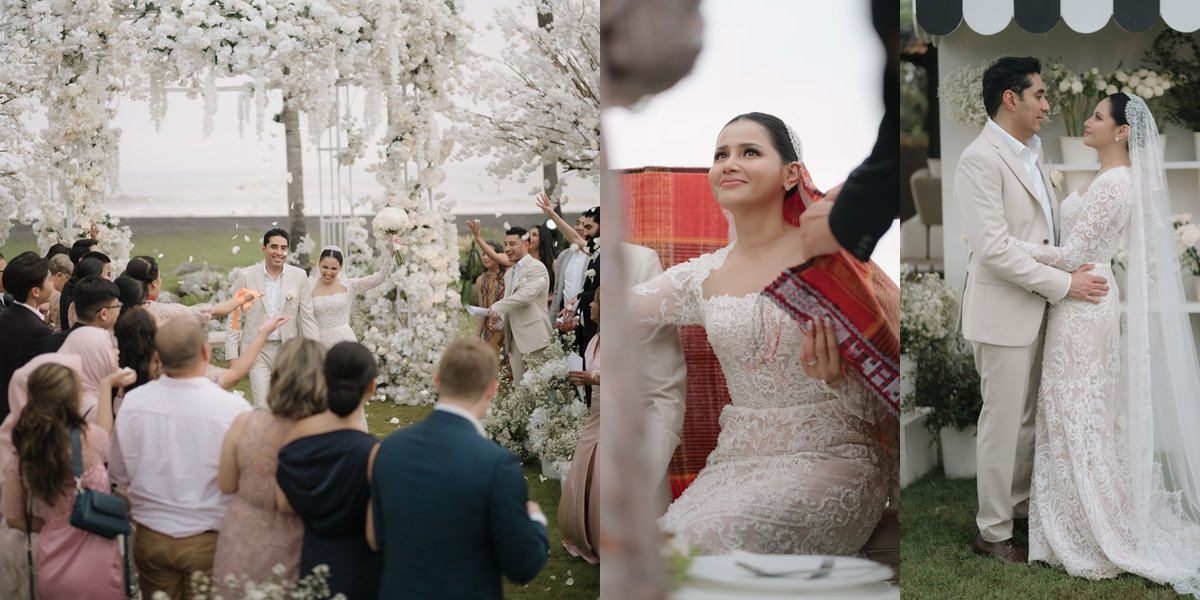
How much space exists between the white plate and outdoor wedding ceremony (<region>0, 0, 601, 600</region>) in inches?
17.3

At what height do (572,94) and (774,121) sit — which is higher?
(572,94)

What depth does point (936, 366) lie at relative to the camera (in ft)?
18.0

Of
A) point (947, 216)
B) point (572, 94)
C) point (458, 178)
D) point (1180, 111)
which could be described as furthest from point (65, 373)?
point (1180, 111)

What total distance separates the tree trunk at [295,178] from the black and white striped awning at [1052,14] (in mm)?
2592

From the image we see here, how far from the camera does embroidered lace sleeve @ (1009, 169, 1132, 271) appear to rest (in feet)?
14.6

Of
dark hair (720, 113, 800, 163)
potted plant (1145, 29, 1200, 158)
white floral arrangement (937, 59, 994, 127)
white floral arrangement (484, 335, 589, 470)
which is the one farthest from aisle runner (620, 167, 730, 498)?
potted plant (1145, 29, 1200, 158)

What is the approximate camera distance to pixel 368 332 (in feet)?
16.6

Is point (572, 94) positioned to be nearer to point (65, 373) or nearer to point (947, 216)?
point (947, 216)

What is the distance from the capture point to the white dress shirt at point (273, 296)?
3.86m

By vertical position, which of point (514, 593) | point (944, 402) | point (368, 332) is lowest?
point (514, 593)

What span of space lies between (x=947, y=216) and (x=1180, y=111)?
1203mm

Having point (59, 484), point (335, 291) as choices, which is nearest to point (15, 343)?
point (59, 484)

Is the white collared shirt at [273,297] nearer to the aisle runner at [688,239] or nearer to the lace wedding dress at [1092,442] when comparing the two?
the aisle runner at [688,239]

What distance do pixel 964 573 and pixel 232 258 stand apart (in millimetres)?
3093
